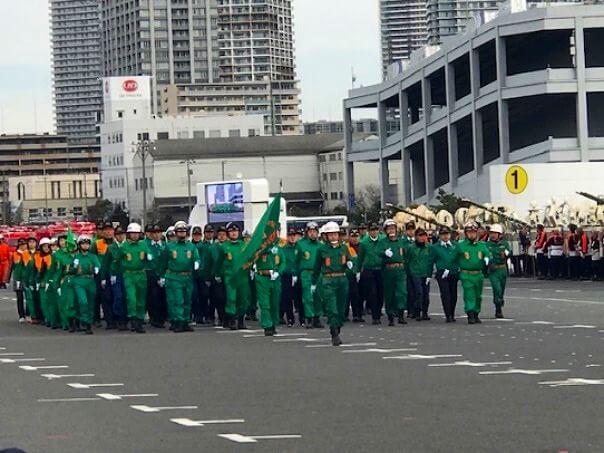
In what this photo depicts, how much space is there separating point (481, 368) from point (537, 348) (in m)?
3.07

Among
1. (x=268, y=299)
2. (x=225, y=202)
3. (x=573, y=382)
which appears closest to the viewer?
(x=573, y=382)

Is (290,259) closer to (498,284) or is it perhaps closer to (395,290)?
(395,290)

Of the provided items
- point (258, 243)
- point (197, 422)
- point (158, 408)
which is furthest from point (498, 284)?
point (197, 422)

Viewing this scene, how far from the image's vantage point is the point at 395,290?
2994cm

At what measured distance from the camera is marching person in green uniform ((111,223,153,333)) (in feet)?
96.5

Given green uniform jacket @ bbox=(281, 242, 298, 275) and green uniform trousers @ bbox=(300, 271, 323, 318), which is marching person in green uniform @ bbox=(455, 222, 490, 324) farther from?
green uniform jacket @ bbox=(281, 242, 298, 275)

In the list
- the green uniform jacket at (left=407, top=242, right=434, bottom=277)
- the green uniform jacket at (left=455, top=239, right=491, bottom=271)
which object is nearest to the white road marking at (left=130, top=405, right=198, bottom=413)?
the green uniform jacket at (left=455, top=239, right=491, bottom=271)

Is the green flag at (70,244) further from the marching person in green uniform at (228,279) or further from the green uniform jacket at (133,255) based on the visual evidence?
the marching person in green uniform at (228,279)

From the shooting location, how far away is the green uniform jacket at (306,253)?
97.1 ft

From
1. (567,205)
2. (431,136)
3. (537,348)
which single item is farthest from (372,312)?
(431,136)

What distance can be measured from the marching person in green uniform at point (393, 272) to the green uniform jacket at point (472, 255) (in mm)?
1102

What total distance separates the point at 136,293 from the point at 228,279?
152 centimetres

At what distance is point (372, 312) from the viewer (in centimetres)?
3109

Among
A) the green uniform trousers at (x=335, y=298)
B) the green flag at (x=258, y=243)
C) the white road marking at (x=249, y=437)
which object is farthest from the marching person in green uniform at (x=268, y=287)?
the white road marking at (x=249, y=437)
